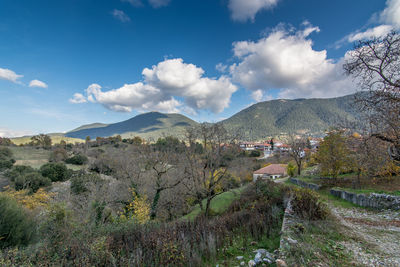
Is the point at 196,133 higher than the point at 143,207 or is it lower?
higher

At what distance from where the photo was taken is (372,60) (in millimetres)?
7387

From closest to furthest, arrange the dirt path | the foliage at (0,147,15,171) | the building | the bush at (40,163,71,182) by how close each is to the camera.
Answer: the dirt path → the bush at (40,163,71,182) → the foliage at (0,147,15,171) → the building

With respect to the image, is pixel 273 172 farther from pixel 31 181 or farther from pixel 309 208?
pixel 31 181

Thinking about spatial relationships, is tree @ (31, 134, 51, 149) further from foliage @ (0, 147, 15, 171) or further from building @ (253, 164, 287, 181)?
building @ (253, 164, 287, 181)

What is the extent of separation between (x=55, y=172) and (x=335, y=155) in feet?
143

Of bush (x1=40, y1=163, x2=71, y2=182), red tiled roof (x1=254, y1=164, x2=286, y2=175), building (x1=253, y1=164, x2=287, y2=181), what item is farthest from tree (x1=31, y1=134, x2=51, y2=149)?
red tiled roof (x1=254, y1=164, x2=286, y2=175)

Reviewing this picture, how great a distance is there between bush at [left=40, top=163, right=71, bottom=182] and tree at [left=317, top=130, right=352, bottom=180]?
1674 inches

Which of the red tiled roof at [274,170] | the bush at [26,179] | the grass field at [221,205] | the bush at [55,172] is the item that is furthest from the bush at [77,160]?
the red tiled roof at [274,170]

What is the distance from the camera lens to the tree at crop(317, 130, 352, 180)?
15969mm

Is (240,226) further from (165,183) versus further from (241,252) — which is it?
(165,183)

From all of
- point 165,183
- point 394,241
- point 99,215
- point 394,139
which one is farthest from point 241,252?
point 165,183

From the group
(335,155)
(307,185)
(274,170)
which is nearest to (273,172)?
(274,170)

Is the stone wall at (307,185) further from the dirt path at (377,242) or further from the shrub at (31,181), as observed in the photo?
the shrub at (31,181)

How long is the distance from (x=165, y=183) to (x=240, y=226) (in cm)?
1260
